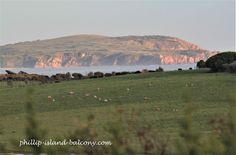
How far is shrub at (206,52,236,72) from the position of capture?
3228 cm

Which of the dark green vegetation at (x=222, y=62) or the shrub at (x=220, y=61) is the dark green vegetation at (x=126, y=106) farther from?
the shrub at (x=220, y=61)

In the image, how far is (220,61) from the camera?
109ft

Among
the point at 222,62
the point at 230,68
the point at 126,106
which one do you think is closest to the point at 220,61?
the point at 222,62

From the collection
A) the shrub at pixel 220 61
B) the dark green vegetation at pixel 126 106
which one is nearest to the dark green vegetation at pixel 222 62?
the shrub at pixel 220 61

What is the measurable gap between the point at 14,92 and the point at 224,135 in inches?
898

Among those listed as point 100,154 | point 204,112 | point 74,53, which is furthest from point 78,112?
point 74,53

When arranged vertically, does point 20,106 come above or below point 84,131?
below

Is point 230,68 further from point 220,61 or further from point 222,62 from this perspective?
point 220,61

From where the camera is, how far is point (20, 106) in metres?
21.8

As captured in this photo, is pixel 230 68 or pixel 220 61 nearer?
pixel 230 68

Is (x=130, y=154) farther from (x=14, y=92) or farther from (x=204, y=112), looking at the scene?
(x=14, y=92)

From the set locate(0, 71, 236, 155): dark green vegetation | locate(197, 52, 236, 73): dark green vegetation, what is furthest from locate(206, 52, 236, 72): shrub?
locate(0, 71, 236, 155): dark green vegetation

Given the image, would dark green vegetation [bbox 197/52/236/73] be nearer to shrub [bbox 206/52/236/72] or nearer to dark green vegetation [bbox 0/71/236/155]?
shrub [bbox 206/52/236/72]

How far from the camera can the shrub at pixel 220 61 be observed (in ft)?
106
